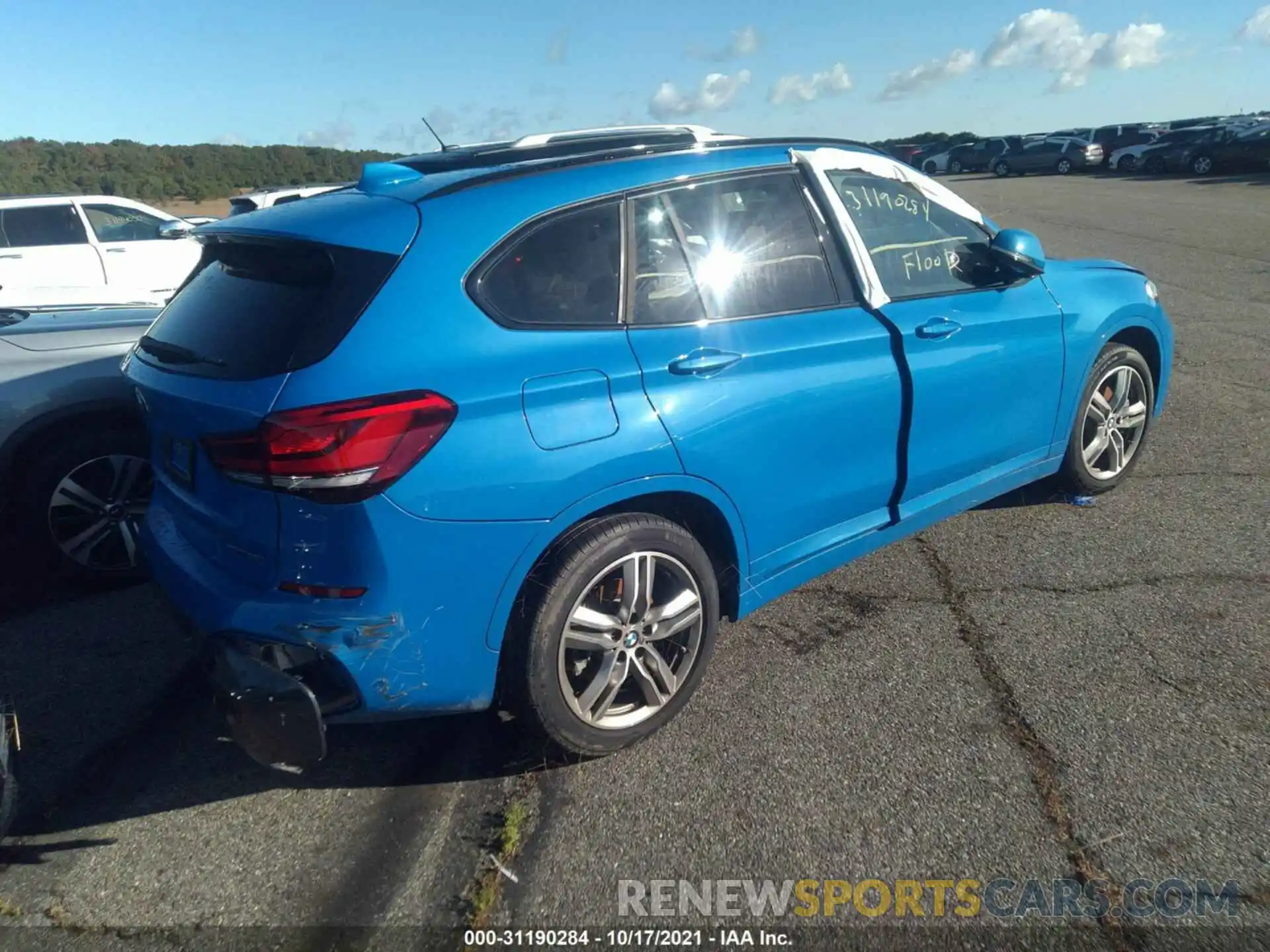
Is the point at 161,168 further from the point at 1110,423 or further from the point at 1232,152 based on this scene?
the point at 1110,423

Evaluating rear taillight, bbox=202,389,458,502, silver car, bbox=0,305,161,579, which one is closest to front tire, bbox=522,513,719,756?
rear taillight, bbox=202,389,458,502

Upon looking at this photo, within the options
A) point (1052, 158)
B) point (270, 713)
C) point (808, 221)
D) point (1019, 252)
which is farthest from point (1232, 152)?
point (270, 713)

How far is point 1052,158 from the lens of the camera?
42.1 metres

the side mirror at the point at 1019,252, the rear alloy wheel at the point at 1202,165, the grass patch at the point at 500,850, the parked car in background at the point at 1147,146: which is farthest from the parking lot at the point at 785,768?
the parked car in background at the point at 1147,146

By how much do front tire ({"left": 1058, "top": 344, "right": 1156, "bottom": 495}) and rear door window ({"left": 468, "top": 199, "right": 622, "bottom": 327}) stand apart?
2.67m

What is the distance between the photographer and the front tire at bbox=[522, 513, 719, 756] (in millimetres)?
2807

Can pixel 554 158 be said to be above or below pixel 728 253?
above

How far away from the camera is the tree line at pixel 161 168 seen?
30922mm

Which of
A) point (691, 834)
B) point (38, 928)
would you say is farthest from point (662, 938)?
point (38, 928)

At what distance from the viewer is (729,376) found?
10.1 ft

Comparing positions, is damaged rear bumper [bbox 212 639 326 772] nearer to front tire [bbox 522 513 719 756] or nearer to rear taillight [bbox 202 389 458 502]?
rear taillight [bbox 202 389 458 502]

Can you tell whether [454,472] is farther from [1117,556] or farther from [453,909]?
[1117,556]

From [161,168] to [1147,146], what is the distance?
40.0 meters

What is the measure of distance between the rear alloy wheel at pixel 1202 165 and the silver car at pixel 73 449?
122 ft
